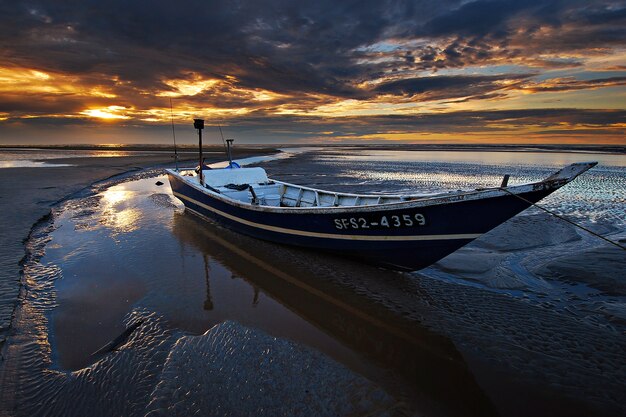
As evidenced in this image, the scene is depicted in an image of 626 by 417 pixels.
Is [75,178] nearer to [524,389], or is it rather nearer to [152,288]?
[152,288]

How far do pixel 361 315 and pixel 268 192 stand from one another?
664 centimetres

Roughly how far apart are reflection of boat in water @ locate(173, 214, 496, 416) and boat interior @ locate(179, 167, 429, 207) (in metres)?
1.69

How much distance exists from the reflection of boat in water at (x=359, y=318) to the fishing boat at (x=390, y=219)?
0.51 meters

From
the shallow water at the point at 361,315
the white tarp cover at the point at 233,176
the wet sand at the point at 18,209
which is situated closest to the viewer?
the shallow water at the point at 361,315

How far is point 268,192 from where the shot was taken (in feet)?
36.8

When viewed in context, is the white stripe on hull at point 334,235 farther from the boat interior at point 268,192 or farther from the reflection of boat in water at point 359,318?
the boat interior at point 268,192

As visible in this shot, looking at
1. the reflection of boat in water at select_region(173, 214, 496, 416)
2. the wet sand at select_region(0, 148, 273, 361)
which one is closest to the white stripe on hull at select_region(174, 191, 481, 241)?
the reflection of boat in water at select_region(173, 214, 496, 416)

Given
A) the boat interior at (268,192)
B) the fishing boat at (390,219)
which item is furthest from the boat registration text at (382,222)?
the boat interior at (268,192)

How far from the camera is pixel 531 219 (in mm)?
10594

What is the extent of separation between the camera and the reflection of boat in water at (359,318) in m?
3.80

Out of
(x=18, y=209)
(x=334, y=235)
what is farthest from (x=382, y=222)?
(x=18, y=209)

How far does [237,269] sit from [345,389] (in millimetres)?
4201

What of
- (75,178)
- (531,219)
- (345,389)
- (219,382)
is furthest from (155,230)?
(75,178)

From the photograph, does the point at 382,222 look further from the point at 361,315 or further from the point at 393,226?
the point at 361,315
